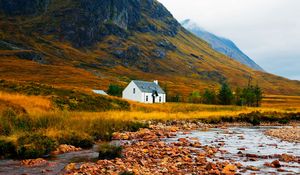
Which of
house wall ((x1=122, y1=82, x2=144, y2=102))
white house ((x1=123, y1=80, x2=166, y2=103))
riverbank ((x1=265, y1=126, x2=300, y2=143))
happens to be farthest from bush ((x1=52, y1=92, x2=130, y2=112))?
white house ((x1=123, y1=80, x2=166, y2=103))

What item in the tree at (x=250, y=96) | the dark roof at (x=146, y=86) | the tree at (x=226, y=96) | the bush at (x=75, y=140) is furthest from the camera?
the tree at (x=250, y=96)

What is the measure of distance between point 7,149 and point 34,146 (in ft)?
5.69

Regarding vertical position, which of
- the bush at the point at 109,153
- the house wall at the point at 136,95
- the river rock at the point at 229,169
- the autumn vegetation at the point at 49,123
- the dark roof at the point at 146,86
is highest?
the dark roof at the point at 146,86

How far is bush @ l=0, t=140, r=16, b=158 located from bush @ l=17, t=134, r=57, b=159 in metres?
0.42

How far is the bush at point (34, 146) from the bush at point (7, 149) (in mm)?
424

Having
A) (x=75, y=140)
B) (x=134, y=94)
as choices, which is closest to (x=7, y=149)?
(x=75, y=140)

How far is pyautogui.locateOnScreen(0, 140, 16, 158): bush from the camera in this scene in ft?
70.7

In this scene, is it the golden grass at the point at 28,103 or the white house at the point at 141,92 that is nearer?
the golden grass at the point at 28,103

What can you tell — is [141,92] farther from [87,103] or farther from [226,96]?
[87,103]

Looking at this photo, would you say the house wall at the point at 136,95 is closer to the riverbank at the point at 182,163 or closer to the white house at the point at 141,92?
the white house at the point at 141,92

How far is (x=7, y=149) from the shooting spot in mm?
21719

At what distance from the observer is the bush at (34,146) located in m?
21.1

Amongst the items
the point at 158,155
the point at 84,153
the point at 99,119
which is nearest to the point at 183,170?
the point at 158,155

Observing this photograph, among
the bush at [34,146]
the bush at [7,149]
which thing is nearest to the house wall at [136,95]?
the bush at [34,146]
